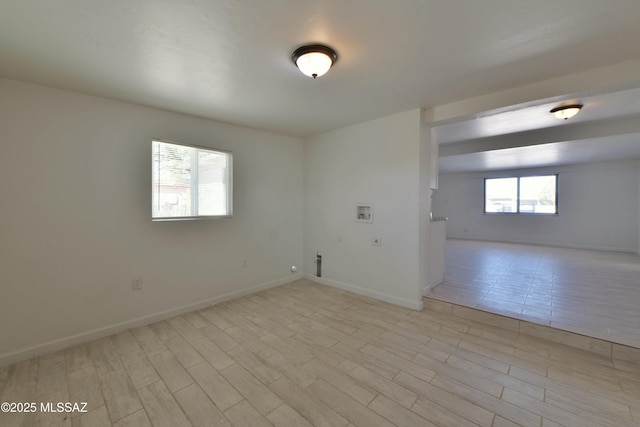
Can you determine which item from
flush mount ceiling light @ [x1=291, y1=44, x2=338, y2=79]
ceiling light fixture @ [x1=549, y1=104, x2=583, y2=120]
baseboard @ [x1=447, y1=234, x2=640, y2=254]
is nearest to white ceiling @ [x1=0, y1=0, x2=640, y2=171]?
flush mount ceiling light @ [x1=291, y1=44, x2=338, y2=79]

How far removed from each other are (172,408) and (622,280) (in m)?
6.35

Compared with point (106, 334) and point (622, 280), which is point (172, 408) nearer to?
point (106, 334)

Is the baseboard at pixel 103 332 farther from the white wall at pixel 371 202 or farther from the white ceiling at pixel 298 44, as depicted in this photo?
the white ceiling at pixel 298 44

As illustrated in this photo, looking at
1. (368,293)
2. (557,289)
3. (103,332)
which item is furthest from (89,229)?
(557,289)

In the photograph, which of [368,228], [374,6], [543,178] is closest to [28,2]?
[374,6]

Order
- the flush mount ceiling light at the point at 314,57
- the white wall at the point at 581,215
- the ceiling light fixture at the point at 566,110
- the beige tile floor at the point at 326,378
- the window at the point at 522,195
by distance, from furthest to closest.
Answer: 1. the window at the point at 522,195
2. the white wall at the point at 581,215
3. the ceiling light fixture at the point at 566,110
4. the flush mount ceiling light at the point at 314,57
5. the beige tile floor at the point at 326,378

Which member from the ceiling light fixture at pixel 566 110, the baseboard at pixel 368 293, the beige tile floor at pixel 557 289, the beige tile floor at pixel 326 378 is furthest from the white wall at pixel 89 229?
the ceiling light fixture at pixel 566 110

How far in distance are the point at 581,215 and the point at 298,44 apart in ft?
30.1

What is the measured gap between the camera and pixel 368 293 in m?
3.70

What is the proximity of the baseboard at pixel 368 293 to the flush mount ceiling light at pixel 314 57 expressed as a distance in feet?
9.48

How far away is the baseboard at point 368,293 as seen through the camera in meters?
3.25

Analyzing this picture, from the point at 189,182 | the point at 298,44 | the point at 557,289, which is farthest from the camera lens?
the point at 557,289

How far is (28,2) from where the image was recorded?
4.64ft

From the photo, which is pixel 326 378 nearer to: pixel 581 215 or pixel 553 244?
pixel 553 244
